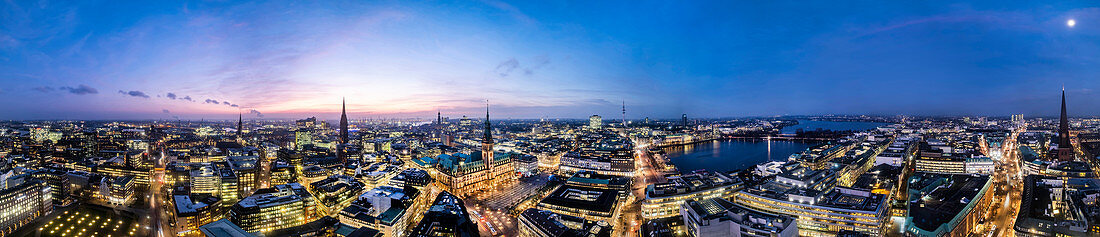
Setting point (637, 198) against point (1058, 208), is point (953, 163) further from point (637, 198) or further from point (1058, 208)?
Result: point (637, 198)

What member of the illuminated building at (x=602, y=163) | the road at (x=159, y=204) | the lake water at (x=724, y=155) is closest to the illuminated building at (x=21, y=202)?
the road at (x=159, y=204)

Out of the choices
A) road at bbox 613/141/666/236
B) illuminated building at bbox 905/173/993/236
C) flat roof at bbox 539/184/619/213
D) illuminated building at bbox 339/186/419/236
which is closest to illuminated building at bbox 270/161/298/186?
illuminated building at bbox 339/186/419/236

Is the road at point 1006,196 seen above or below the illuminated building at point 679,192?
below

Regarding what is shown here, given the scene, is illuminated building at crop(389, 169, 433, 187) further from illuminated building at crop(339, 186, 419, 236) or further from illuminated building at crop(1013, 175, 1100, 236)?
illuminated building at crop(1013, 175, 1100, 236)

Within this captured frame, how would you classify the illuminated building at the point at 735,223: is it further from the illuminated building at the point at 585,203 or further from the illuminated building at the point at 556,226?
the illuminated building at the point at 585,203

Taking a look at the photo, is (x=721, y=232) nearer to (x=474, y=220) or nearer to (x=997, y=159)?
(x=474, y=220)

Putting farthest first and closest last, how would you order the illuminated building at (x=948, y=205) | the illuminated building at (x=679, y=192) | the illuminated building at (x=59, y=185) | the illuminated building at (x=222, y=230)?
the illuminated building at (x=59, y=185)
the illuminated building at (x=679, y=192)
the illuminated building at (x=948, y=205)
the illuminated building at (x=222, y=230)

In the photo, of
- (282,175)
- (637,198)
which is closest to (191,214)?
(282,175)

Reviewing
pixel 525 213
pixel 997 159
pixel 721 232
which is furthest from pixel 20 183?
pixel 997 159
